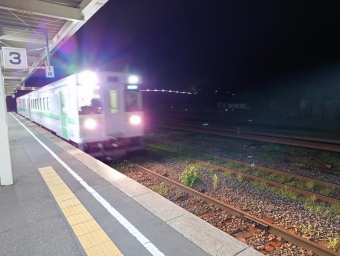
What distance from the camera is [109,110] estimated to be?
336 inches

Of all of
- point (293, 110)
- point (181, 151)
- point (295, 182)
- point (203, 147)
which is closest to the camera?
point (295, 182)

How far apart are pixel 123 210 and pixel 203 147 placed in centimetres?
740

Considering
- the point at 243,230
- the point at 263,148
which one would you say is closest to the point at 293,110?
the point at 263,148

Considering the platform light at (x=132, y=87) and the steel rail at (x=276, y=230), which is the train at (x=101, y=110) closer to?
the platform light at (x=132, y=87)

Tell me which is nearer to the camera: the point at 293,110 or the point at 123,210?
the point at 123,210

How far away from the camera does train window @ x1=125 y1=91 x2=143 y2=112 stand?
891 cm

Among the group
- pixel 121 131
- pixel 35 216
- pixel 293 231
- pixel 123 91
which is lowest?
pixel 293 231

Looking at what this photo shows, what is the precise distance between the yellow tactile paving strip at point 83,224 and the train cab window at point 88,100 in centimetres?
372

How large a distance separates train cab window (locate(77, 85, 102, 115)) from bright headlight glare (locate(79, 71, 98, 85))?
173 mm

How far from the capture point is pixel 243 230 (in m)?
3.93

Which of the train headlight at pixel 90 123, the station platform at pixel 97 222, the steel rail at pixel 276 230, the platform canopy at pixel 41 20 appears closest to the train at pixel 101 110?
the train headlight at pixel 90 123

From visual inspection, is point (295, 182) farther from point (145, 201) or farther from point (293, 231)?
point (145, 201)

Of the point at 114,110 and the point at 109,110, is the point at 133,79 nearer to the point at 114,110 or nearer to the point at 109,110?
the point at 114,110

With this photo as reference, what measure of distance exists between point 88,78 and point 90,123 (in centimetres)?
160
